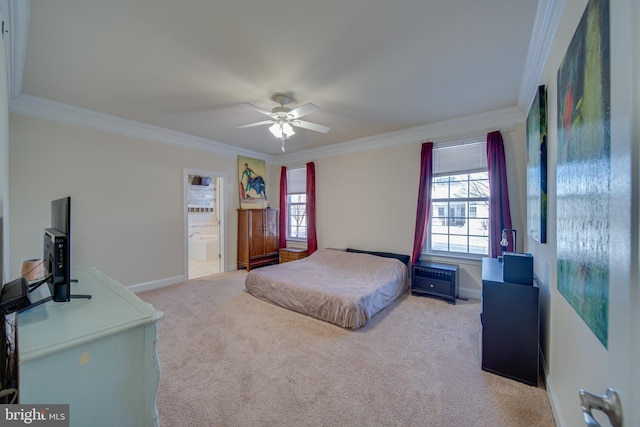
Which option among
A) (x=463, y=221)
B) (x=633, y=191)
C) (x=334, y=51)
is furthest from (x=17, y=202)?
(x=463, y=221)

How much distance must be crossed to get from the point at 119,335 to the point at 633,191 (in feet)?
5.27

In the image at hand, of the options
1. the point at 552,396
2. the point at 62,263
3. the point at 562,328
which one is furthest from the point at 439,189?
→ the point at 62,263

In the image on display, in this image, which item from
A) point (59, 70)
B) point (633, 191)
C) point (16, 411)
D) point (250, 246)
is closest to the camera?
point (633, 191)

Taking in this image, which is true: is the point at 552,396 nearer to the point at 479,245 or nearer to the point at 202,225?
the point at 479,245

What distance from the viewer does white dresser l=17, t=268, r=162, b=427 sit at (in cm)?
91

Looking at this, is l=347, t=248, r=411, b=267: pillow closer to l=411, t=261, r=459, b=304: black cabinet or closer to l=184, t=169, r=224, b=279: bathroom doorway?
l=411, t=261, r=459, b=304: black cabinet

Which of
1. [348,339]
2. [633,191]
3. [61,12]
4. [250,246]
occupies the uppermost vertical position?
[61,12]

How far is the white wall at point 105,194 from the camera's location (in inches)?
125

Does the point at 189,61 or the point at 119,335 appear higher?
the point at 189,61

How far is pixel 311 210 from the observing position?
18.0 ft

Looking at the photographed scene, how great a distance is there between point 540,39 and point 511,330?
2.24 meters

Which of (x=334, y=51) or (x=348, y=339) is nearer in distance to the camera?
(x=334, y=51)

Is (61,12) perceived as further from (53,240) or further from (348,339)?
(348,339)

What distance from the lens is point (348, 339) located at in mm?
2611
